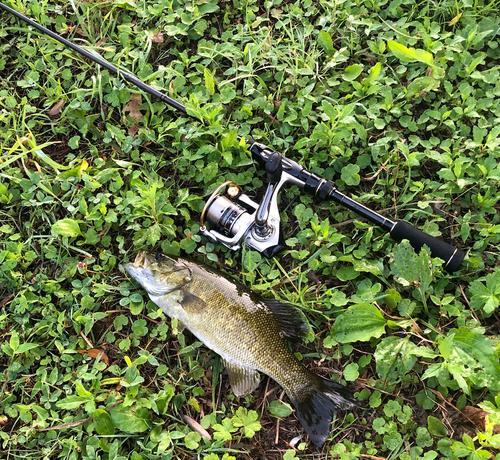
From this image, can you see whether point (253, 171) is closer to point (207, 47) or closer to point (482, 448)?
point (207, 47)

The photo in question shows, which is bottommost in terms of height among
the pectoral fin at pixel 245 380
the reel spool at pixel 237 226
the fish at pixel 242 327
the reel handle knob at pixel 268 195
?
the pectoral fin at pixel 245 380

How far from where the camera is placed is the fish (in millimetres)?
3055

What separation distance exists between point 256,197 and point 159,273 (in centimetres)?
106

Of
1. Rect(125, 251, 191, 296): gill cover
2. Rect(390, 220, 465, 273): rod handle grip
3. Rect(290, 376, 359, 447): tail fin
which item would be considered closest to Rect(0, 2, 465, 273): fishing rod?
Rect(390, 220, 465, 273): rod handle grip

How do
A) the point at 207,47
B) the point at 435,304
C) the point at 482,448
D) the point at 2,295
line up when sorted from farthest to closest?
1. the point at 207,47
2. the point at 2,295
3. the point at 435,304
4. the point at 482,448

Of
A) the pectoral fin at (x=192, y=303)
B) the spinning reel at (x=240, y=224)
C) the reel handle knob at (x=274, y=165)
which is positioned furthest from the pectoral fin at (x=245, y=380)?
the reel handle knob at (x=274, y=165)

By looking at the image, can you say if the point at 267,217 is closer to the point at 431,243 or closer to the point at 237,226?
the point at 237,226

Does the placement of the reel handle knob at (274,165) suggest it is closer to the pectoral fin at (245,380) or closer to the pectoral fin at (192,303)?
the pectoral fin at (192,303)

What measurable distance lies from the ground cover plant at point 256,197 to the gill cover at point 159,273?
0.64 ft

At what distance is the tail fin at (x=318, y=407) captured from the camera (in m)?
3.03

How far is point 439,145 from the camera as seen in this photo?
3756 mm

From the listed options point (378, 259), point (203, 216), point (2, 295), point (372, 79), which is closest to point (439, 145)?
point (372, 79)

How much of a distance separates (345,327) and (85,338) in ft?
6.59

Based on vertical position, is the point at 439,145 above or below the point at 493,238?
above
